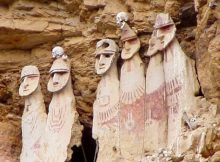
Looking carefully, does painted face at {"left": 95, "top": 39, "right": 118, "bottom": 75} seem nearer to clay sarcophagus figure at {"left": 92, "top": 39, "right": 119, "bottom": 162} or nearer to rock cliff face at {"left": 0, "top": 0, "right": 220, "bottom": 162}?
clay sarcophagus figure at {"left": 92, "top": 39, "right": 119, "bottom": 162}

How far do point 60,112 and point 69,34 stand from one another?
695mm

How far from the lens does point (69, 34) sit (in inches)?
317

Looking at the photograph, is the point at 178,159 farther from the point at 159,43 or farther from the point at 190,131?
the point at 159,43

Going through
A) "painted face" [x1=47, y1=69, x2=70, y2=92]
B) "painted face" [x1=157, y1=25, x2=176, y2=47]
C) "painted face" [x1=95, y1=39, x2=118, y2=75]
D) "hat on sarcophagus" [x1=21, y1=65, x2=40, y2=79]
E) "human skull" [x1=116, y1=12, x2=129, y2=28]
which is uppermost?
"human skull" [x1=116, y1=12, x2=129, y2=28]

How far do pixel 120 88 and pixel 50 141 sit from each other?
24.3 inches

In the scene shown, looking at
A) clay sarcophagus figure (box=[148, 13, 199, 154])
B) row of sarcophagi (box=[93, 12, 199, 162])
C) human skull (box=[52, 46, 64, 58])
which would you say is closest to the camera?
clay sarcophagus figure (box=[148, 13, 199, 154])

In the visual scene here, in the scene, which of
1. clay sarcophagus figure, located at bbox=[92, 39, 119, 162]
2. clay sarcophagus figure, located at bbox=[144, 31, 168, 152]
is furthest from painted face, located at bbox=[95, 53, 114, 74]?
clay sarcophagus figure, located at bbox=[144, 31, 168, 152]

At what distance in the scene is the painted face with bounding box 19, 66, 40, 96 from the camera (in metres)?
7.88

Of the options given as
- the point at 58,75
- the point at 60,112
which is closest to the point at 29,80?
the point at 58,75

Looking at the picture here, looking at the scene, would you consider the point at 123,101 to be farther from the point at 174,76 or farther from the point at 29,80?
the point at 29,80

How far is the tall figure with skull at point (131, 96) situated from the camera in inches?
284

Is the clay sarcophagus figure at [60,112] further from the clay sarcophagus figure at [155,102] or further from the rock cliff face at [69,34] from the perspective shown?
the clay sarcophagus figure at [155,102]

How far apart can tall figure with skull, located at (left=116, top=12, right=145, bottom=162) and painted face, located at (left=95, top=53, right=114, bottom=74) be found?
101 millimetres

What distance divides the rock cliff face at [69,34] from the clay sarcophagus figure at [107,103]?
0.21 m
